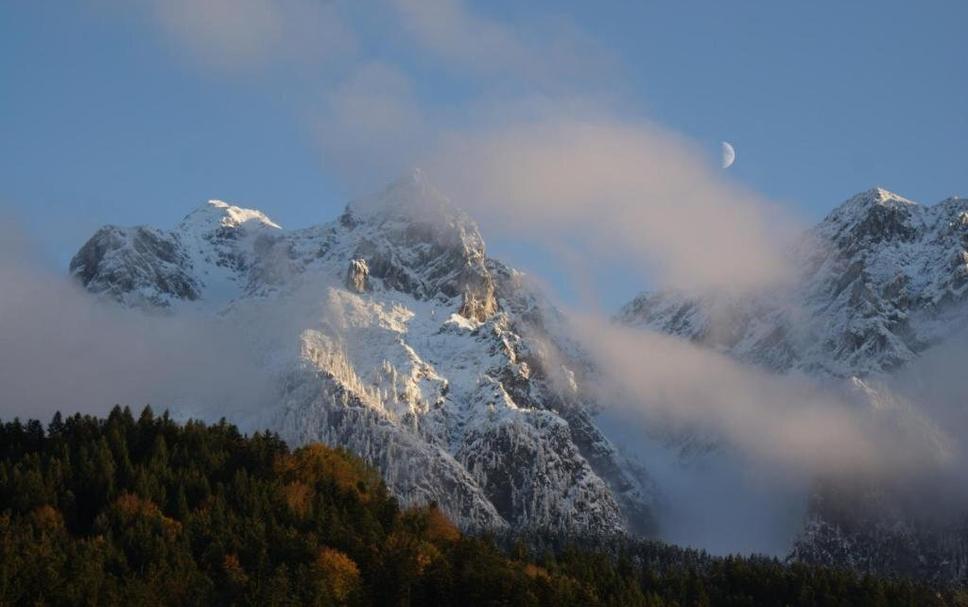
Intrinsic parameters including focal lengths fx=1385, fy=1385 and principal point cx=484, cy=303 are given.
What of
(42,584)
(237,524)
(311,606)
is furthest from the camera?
(237,524)

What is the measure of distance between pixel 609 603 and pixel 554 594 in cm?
1316

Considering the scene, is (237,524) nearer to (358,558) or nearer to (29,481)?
(358,558)

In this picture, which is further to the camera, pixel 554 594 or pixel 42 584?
pixel 554 594

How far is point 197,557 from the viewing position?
177 metres

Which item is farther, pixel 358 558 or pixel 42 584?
pixel 358 558

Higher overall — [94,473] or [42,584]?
[94,473]

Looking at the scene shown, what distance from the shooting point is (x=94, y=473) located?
198500 mm

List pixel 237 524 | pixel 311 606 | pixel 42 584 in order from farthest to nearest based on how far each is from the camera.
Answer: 1. pixel 237 524
2. pixel 311 606
3. pixel 42 584

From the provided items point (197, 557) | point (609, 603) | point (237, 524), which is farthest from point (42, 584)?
point (609, 603)

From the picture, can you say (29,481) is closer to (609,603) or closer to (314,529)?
(314,529)

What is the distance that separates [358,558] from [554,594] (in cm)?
2654

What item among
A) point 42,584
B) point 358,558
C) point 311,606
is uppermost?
point 358,558

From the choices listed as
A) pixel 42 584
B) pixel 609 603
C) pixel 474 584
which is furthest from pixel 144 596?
pixel 609 603

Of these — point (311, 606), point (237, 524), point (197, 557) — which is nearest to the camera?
point (311, 606)
